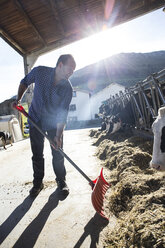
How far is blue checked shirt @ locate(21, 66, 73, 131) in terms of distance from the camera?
8.35 ft

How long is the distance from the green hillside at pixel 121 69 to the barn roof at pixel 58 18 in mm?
61198

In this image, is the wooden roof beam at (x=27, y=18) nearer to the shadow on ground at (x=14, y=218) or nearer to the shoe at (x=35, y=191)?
the shoe at (x=35, y=191)

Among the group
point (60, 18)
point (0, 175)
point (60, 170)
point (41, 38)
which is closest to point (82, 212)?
point (60, 170)

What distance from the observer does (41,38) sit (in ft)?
12.9

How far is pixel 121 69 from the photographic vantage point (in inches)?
3403

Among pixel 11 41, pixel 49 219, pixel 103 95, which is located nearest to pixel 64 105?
pixel 49 219

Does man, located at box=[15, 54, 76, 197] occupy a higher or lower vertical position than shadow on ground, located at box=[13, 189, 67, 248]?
higher

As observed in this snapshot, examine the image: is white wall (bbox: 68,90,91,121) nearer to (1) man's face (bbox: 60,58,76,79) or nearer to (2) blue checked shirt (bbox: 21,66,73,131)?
(2) blue checked shirt (bbox: 21,66,73,131)

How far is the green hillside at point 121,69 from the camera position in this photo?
74312mm

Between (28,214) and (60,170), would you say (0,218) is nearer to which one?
(28,214)

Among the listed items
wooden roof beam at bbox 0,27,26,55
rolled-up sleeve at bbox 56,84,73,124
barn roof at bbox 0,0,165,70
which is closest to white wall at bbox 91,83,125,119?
wooden roof beam at bbox 0,27,26,55

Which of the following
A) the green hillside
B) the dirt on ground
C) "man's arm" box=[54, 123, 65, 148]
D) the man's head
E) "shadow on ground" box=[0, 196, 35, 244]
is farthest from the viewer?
the green hillside

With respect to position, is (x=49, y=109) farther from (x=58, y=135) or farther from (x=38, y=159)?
(x=38, y=159)

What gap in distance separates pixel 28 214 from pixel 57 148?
0.85 metres
